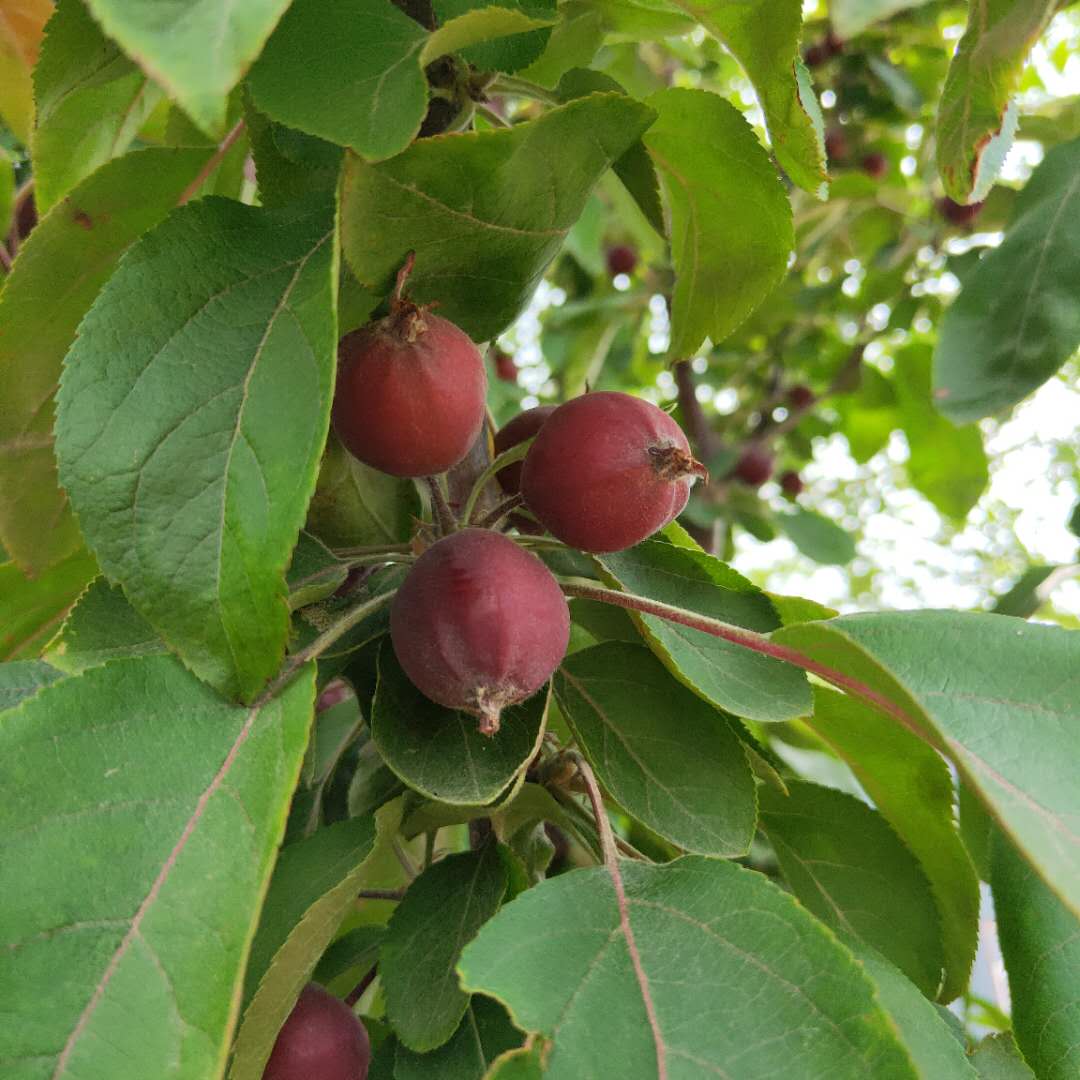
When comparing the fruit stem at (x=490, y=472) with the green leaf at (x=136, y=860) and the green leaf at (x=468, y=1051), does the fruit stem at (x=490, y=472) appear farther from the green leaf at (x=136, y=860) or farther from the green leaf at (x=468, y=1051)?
the green leaf at (x=468, y=1051)

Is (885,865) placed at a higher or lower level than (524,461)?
lower

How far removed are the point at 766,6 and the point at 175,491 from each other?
1.41 ft

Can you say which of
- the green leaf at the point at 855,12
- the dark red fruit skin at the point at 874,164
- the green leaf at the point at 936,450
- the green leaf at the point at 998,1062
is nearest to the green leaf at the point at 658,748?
the green leaf at the point at 998,1062

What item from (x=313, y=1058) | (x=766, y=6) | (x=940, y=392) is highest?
(x=766, y=6)

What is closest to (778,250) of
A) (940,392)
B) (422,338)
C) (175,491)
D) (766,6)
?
(766,6)

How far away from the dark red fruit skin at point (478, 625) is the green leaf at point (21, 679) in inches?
9.6

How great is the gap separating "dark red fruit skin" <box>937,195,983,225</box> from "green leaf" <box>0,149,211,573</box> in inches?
64.1

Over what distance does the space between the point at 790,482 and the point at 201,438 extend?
8.26ft

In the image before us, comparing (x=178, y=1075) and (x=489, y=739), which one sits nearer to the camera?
(x=178, y=1075)

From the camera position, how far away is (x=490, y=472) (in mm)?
776

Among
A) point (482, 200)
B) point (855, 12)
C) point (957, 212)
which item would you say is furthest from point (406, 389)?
point (957, 212)

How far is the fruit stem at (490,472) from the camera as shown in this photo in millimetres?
757

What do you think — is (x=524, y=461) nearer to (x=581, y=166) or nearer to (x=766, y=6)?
(x=581, y=166)

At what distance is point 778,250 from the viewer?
805 mm
